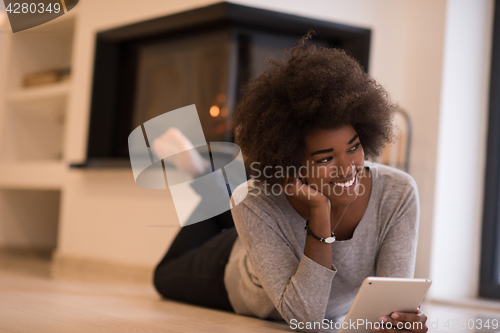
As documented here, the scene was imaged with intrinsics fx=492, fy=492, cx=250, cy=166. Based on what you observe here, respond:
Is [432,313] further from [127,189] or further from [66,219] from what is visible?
[66,219]

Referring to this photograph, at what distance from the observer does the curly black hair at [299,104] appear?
1.11m

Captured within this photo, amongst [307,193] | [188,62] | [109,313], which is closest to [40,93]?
[188,62]

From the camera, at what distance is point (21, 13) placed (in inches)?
47.5

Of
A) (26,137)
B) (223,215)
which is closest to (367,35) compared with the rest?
(223,215)

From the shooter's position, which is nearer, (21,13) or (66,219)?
(21,13)

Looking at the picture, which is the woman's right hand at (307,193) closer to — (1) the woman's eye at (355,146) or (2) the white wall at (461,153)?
(1) the woman's eye at (355,146)

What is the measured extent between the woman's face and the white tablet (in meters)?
0.23

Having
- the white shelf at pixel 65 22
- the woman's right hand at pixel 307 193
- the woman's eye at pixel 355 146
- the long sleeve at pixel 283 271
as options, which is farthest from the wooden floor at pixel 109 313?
the white shelf at pixel 65 22

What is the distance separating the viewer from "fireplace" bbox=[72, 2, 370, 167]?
8.00ft

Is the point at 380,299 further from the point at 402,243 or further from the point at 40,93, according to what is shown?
the point at 40,93

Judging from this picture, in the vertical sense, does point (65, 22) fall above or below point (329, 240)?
above

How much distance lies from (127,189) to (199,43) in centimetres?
91

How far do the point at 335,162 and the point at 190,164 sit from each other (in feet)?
3.11

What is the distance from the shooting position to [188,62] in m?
2.63
